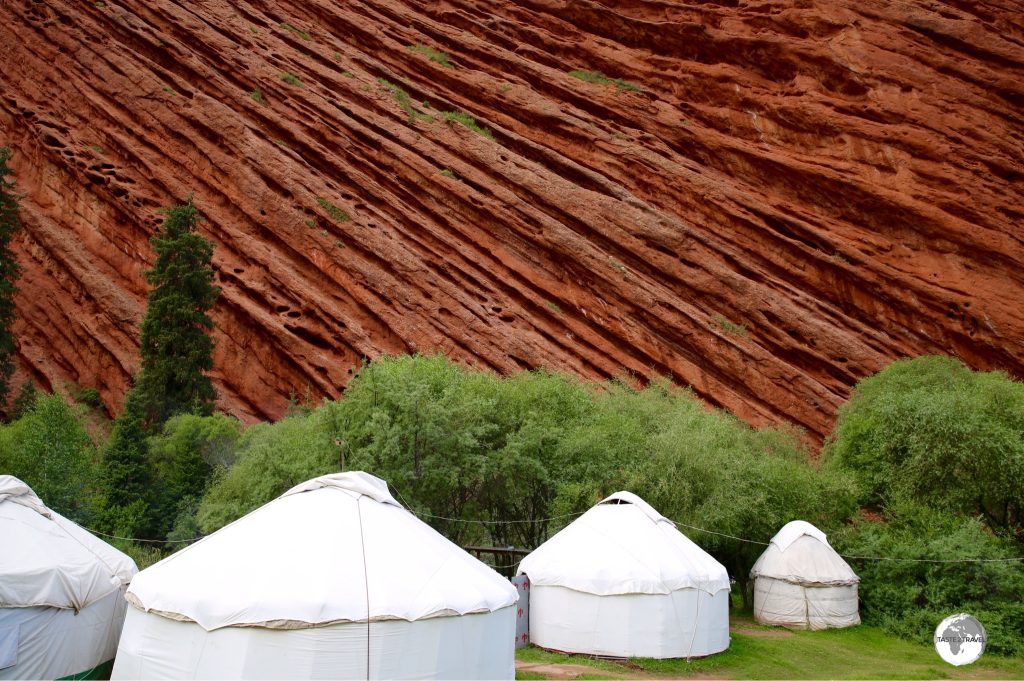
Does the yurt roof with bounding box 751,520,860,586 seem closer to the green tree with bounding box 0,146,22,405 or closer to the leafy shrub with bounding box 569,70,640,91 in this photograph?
the leafy shrub with bounding box 569,70,640,91

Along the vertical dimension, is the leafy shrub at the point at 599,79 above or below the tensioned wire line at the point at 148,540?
above

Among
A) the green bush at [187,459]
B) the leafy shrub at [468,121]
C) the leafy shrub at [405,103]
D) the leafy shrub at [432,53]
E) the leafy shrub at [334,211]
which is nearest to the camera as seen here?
the green bush at [187,459]

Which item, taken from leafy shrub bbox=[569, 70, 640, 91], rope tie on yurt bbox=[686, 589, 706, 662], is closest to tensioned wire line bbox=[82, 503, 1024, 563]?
rope tie on yurt bbox=[686, 589, 706, 662]

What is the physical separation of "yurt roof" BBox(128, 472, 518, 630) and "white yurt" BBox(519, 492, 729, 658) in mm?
3725

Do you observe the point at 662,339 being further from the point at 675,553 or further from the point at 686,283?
the point at 675,553

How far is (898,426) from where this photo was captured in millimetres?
21562

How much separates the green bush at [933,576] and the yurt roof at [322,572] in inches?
486

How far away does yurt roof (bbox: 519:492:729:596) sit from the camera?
45.5ft

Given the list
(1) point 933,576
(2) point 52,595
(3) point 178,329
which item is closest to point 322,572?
(2) point 52,595

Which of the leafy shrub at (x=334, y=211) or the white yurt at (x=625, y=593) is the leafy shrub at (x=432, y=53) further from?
the white yurt at (x=625, y=593)

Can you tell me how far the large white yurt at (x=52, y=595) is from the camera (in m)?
9.43

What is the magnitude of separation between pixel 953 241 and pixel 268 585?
105 feet

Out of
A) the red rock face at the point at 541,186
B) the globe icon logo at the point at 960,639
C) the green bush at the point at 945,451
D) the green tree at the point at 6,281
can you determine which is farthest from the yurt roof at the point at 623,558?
the green tree at the point at 6,281

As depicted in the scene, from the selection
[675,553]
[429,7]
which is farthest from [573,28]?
[675,553]
